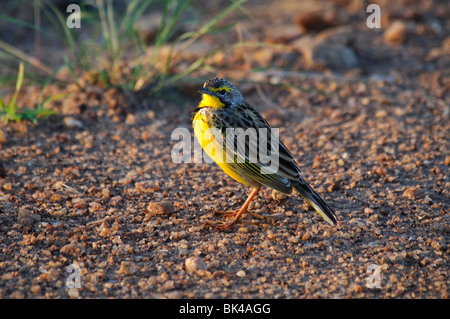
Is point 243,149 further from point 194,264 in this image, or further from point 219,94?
point 194,264

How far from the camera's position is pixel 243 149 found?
5145 mm

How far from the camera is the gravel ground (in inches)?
171

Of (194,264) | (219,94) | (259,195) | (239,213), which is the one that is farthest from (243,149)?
(194,264)

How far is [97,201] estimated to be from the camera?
550cm

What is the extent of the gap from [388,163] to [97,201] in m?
3.43

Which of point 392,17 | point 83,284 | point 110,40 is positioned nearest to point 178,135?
point 110,40

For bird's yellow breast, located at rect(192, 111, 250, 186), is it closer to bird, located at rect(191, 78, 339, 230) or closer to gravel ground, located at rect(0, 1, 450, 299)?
bird, located at rect(191, 78, 339, 230)

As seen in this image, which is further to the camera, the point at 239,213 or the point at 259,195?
the point at 259,195

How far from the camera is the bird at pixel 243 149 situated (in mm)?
4980

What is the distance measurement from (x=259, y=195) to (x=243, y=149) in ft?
2.98

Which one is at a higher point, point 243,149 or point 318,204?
point 243,149

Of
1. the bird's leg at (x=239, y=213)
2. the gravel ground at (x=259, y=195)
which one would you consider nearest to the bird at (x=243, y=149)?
the bird's leg at (x=239, y=213)

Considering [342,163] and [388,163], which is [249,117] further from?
[388,163]

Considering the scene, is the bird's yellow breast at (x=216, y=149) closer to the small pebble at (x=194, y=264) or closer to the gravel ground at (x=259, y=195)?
the gravel ground at (x=259, y=195)
